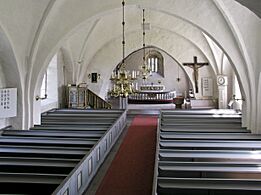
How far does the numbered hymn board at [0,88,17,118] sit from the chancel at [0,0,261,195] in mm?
32

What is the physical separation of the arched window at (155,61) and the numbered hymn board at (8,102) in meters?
17.5

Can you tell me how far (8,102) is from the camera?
1030 cm

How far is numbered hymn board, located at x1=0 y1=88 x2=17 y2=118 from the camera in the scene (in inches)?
394

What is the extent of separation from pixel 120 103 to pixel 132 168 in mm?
14372

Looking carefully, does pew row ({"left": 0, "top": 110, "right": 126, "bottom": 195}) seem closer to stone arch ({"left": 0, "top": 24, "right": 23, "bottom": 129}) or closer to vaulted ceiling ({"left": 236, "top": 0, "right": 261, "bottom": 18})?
stone arch ({"left": 0, "top": 24, "right": 23, "bottom": 129})

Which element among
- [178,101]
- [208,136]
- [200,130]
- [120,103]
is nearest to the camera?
[208,136]

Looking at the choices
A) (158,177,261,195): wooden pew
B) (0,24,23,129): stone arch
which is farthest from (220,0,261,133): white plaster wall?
(158,177,261,195): wooden pew

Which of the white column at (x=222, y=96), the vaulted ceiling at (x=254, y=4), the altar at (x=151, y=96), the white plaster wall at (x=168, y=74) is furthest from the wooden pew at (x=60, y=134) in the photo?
the white plaster wall at (x=168, y=74)

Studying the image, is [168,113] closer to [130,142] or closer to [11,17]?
[130,142]

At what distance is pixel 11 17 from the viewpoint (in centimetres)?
930

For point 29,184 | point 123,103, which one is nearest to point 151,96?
point 123,103

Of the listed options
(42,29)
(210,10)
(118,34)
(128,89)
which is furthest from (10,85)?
(118,34)

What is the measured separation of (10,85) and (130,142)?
4223mm

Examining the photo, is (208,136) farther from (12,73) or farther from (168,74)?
(168,74)
